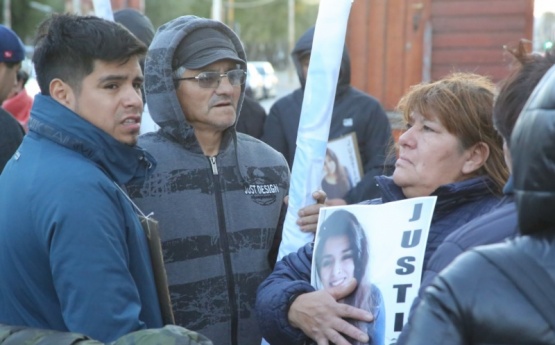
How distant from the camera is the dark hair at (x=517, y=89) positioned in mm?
2059

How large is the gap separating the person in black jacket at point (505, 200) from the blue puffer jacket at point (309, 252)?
55 cm

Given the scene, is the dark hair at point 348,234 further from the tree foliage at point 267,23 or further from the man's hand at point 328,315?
the tree foliage at point 267,23

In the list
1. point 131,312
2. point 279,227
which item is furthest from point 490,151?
point 131,312

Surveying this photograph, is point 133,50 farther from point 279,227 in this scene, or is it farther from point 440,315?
point 440,315

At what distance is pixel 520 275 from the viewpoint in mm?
1594

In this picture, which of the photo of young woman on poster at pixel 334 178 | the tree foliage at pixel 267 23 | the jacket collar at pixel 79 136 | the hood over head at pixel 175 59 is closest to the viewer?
the jacket collar at pixel 79 136

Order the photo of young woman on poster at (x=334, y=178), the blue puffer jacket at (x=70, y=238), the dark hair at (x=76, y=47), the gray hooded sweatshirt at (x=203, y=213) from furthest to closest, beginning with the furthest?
the photo of young woman on poster at (x=334, y=178) < the gray hooded sweatshirt at (x=203, y=213) < the dark hair at (x=76, y=47) < the blue puffer jacket at (x=70, y=238)

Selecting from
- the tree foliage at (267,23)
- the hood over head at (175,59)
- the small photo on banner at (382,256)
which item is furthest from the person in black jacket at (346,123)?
A: the tree foliage at (267,23)

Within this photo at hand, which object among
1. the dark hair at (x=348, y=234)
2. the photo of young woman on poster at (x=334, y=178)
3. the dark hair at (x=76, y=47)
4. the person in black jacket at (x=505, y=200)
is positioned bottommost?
the photo of young woman on poster at (x=334, y=178)

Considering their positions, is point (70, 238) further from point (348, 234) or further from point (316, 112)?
point (316, 112)

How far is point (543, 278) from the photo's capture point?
1577mm

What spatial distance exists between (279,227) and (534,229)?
6.42 ft

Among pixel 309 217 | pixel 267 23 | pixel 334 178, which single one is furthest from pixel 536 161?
pixel 267 23

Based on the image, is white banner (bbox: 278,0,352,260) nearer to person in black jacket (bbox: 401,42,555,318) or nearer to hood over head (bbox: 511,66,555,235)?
person in black jacket (bbox: 401,42,555,318)
